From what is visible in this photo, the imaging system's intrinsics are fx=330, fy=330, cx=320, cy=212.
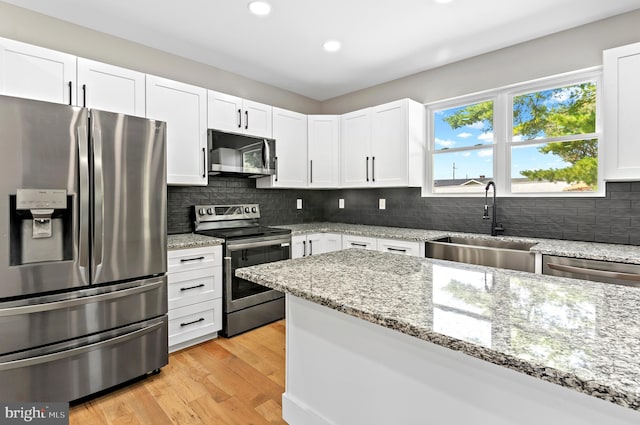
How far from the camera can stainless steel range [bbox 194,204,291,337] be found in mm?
2924

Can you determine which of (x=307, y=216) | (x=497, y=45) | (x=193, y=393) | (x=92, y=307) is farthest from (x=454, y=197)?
(x=92, y=307)

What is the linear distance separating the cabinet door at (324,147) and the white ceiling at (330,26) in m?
0.72

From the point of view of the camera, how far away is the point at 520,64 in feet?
9.77

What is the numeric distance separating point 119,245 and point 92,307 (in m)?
0.39

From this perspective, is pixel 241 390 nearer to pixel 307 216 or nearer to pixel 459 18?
pixel 307 216

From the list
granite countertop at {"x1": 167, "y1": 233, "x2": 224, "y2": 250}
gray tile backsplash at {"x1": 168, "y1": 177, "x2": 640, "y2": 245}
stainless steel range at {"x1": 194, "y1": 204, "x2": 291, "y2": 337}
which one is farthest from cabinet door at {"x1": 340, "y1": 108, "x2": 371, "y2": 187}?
granite countertop at {"x1": 167, "y1": 233, "x2": 224, "y2": 250}

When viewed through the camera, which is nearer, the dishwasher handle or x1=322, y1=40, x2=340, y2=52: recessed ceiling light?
the dishwasher handle

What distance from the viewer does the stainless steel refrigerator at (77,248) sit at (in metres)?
1.75

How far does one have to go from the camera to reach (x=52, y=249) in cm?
187

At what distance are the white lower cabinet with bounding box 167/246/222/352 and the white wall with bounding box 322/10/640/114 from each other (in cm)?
270

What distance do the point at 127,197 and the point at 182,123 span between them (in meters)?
1.04

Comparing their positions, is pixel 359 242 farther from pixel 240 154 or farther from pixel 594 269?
pixel 594 269

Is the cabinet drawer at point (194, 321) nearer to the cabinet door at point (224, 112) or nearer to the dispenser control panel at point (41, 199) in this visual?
the dispenser control panel at point (41, 199)

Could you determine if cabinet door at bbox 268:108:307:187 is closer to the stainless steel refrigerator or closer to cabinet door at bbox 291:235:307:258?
cabinet door at bbox 291:235:307:258
